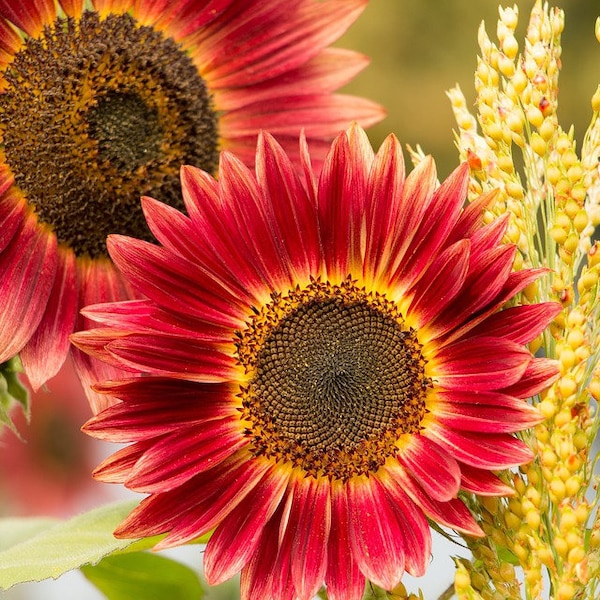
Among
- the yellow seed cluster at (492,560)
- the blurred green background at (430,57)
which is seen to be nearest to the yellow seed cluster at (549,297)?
the yellow seed cluster at (492,560)

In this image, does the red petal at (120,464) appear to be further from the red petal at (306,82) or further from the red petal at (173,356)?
the red petal at (306,82)

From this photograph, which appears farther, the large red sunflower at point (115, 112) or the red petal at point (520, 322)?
the large red sunflower at point (115, 112)

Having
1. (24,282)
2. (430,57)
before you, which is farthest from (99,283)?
(430,57)

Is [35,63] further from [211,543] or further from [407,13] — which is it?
[407,13]

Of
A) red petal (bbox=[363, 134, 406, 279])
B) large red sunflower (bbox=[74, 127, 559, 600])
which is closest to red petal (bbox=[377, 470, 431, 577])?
large red sunflower (bbox=[74, 127, 559, 600])

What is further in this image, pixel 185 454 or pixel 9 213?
pixel 9 213

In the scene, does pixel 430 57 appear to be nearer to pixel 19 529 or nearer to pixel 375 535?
pixel 19 529
